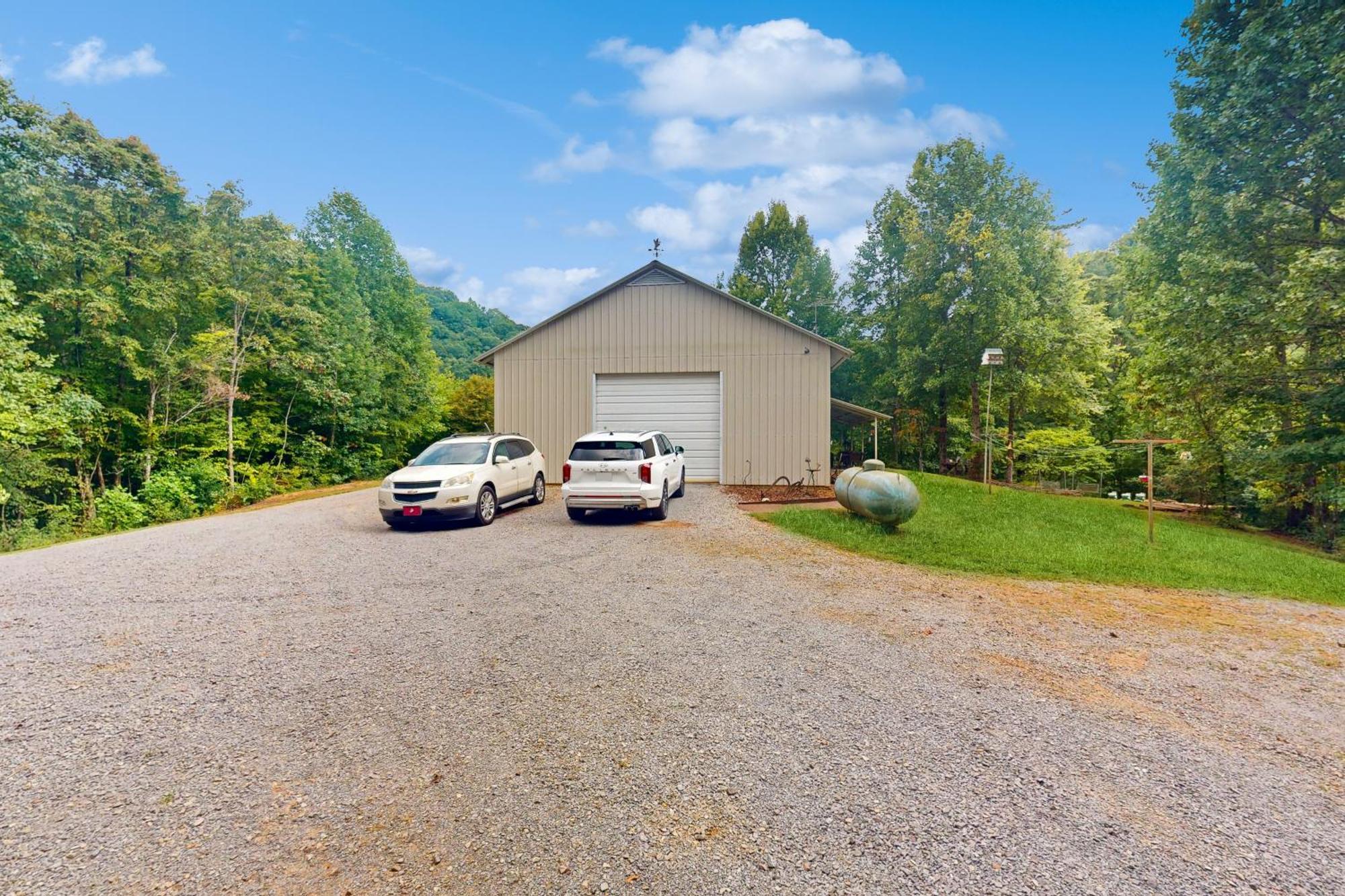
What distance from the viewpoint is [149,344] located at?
1902 centimetres

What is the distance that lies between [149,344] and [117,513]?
681cm

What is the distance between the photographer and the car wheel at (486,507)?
32.6 feet

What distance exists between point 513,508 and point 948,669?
9.64 metres

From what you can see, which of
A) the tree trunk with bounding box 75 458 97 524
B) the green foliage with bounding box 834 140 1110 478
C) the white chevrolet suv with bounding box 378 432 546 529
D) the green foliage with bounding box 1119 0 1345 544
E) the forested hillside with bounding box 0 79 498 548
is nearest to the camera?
the white chevrolet suv with bounding box 378 432 546 529

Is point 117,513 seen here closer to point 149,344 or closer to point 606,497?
point 149,344

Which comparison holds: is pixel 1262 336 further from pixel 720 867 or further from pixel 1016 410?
pixel 720 867

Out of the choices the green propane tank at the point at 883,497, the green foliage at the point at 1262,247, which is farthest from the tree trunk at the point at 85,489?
the green foliage at the point at 1262,247

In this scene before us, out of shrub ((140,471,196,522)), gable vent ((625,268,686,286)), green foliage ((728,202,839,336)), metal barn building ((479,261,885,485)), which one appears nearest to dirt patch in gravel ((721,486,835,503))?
metal barn building ((479,261,885,485))

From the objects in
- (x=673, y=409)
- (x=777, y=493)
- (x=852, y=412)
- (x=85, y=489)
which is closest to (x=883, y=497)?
(x=777, y=493)

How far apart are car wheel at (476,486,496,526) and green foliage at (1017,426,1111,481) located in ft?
76.0

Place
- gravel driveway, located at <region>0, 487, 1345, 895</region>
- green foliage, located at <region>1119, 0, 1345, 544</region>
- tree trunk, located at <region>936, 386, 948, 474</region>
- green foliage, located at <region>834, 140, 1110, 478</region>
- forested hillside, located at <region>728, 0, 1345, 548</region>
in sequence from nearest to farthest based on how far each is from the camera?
gravel driveway, located at <region>0, 487, 1345, 895</region>, green foliage, located at <region>1119, 0, 1345, 544</region>, forested hillside, located at <region>728, 0, 1345, 548</region>, green foliage, located at <region>834, 140, 1110, 478</region>, tree trunk, located at <region>936, 386, 948, 474</region>

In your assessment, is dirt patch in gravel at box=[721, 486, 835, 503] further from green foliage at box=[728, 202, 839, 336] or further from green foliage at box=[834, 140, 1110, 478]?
green foliage at box=[728, 202, 839, 336]

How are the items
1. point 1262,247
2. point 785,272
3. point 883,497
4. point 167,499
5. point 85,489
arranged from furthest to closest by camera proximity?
point 785,272 < point 85,489 < point 167,499 < point 1262,247 < point 883,497

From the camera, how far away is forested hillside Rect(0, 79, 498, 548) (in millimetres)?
15594
